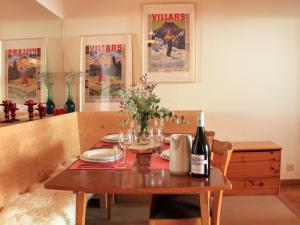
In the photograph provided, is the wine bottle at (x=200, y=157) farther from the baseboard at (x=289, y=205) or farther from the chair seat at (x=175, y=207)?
the baseboard at (x=289, y=205)

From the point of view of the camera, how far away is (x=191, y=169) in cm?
134

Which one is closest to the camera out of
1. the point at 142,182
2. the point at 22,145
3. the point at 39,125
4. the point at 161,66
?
the point at 142,182

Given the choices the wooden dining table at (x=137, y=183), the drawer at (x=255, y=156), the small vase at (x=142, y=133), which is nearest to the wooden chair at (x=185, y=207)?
the wooden dining table at (x=137, y=183)

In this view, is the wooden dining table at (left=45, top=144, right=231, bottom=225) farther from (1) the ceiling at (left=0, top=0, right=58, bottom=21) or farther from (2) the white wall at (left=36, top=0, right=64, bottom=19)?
(2) the white wall at (left=36, top=0, right=64, bottom=19)

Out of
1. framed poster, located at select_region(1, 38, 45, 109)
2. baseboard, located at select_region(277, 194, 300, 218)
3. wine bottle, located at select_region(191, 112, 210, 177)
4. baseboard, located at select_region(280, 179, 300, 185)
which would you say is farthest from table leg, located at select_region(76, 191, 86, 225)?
baseboard, located at select_region(280, 179, 300, 185)

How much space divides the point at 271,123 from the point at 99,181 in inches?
103

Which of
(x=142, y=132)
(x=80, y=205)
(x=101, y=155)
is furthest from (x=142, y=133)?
(x=80, y=205)

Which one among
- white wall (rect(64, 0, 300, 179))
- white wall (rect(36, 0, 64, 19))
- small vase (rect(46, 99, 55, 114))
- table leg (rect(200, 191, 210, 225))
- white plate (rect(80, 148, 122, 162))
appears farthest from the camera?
white wall (rect(64, 0, 300, 179))

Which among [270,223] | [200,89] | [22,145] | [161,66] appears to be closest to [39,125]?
[22,145]

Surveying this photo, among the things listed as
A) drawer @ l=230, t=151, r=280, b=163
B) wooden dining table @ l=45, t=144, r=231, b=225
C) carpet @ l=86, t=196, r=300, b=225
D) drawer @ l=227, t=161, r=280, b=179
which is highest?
wooden dining table @ l=45, t=144, r=231, b=225

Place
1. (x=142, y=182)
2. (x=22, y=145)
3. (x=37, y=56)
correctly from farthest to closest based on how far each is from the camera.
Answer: (x=37, y=56), (x=22, y=145), (x=142, y=182)

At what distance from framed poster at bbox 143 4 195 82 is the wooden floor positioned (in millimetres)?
1631

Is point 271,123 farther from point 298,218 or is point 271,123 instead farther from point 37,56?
point 37,56

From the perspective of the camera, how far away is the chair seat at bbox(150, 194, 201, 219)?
1.57 metres
